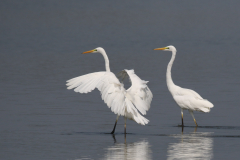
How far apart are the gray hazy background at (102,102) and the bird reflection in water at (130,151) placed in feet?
0.06

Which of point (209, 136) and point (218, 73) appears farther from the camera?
point (218, 73)

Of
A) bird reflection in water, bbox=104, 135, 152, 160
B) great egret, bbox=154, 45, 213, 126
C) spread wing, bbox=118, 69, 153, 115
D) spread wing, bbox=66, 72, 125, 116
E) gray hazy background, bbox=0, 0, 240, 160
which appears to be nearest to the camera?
bird reflection in water, bbox=104, 135, 152, 160

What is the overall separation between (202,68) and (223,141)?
600 inches

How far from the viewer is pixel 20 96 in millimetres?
16750

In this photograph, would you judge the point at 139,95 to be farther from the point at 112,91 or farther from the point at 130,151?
the point at 130,151

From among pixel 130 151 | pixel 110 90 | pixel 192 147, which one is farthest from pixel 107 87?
pixel 192 147

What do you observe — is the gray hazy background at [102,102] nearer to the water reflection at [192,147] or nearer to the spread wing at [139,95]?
the water reflection at [192,147]

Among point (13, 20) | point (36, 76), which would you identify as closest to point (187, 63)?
point (36, 76)

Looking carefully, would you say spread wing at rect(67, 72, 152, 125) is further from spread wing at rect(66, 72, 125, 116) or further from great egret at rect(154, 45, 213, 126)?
great egret at rect(154, 45, 213, 126)

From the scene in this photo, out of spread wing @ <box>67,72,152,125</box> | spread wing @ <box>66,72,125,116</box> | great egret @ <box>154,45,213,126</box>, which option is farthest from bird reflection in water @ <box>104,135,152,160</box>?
great egret @ <box>154,45,213,126</box>

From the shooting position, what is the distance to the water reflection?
955 cm

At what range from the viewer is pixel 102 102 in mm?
15828

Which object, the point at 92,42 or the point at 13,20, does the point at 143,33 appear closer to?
the point at 92,42

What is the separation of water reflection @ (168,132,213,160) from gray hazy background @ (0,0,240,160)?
0.06 feet
